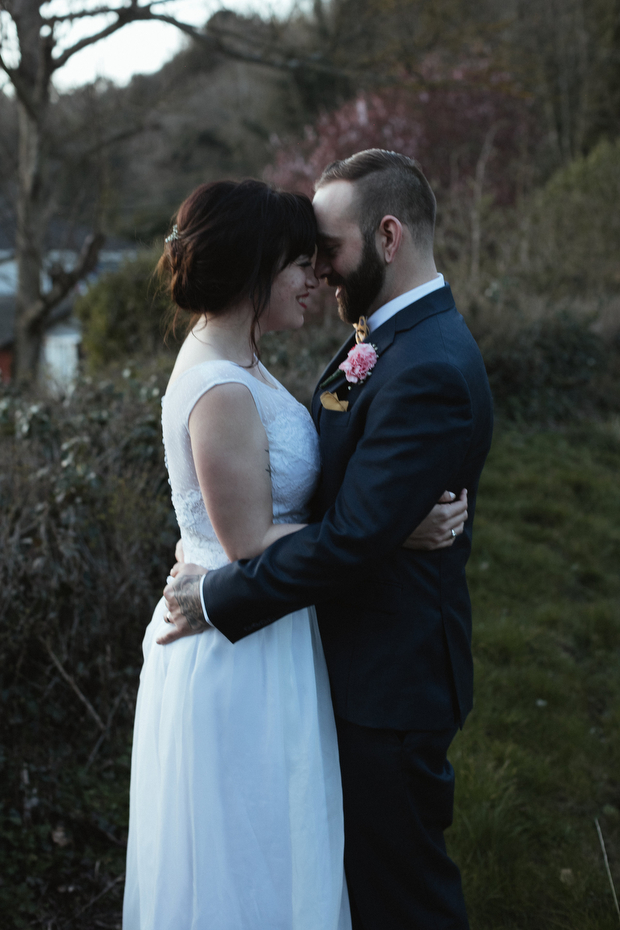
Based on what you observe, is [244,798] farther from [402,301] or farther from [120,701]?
[120,701]

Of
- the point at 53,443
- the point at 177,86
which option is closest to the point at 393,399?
the point at 53,443

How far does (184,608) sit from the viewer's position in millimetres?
1885

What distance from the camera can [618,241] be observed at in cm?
1138

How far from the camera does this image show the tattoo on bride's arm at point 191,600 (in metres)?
1.85

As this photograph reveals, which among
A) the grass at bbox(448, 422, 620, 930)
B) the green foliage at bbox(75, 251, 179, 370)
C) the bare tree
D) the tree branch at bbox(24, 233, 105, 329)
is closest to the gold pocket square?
the grass at bbox(448, 422, 620, 930)

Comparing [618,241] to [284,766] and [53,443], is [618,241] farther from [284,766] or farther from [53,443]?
[284,766]

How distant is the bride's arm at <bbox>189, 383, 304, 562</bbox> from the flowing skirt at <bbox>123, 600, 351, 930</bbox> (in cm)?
28

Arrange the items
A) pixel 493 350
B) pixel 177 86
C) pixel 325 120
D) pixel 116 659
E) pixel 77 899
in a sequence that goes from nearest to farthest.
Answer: pixel 77 899, pixel 116 659, pixel 493 350, pixel 177 86, pixel 325 120

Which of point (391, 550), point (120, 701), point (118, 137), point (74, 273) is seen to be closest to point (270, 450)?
point (391, 550)

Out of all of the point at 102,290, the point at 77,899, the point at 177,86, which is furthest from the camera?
the point at 102,290

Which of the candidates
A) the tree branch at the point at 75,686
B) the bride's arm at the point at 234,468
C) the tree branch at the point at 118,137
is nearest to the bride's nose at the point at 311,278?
the bride's arm at the point at 234,468

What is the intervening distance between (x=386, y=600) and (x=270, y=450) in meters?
0.48

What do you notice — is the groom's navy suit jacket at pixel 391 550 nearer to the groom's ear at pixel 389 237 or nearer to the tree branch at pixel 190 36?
the groom's ear at pixel 389 237

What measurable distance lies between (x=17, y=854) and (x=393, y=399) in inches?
87.5
